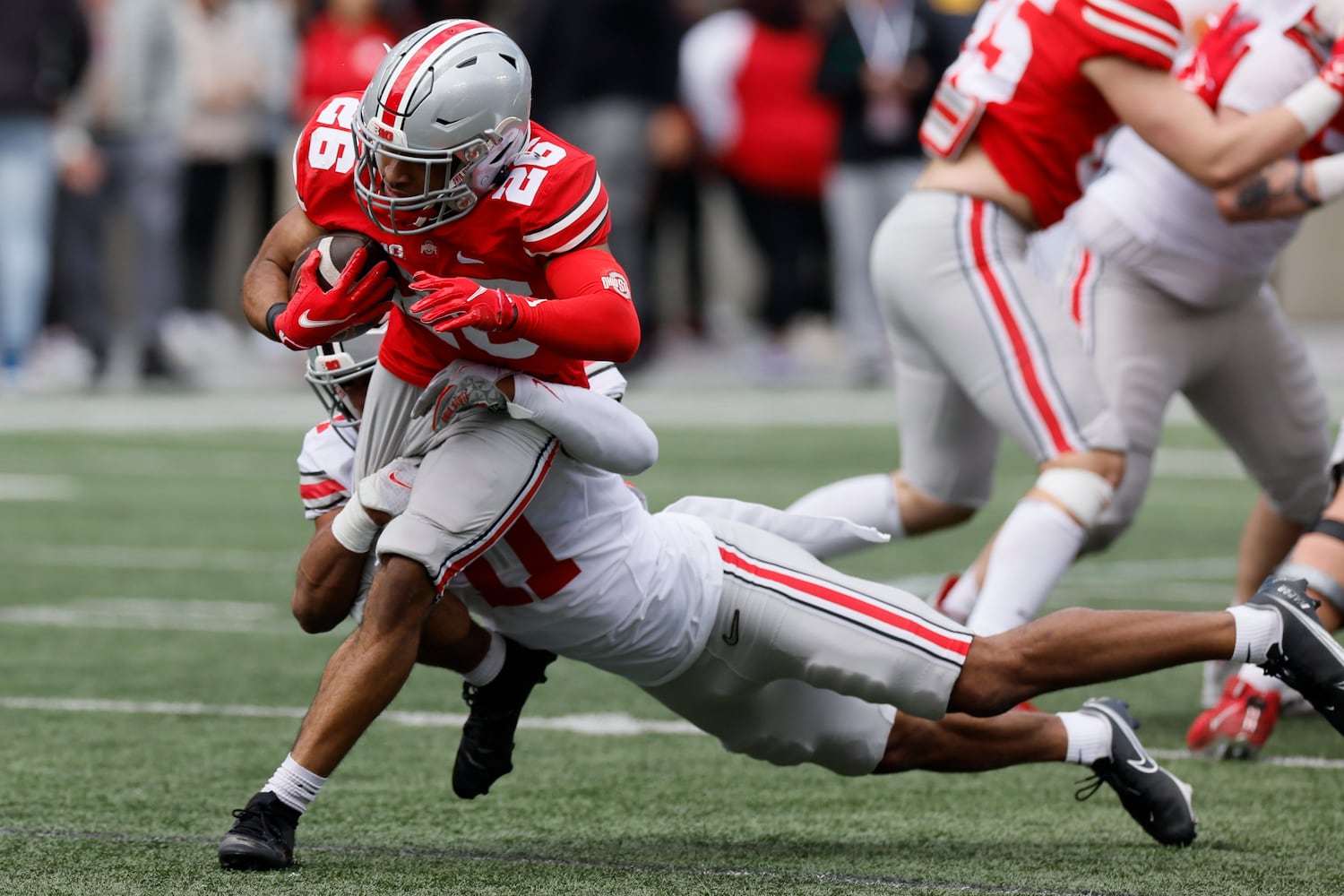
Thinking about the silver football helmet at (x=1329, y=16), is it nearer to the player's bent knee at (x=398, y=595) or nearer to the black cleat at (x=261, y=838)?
the player's bent knee at (x=398, y=595)

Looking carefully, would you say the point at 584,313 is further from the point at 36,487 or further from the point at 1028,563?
the point at 36,487

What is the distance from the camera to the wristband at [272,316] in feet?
12.9

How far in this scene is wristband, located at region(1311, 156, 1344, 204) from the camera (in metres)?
4.96

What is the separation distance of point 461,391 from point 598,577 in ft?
1.24

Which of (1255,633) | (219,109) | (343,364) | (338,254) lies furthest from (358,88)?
(1255,633)

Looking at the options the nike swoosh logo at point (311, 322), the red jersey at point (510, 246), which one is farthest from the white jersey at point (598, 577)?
the nike swoosh logo at point (311, 322)

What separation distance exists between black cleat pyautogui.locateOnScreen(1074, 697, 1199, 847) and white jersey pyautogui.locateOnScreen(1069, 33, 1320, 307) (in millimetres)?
1451

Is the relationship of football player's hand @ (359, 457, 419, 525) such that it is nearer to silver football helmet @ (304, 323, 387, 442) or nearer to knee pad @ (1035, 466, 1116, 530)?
silver football helmet @ (304, 323, 387, 442)

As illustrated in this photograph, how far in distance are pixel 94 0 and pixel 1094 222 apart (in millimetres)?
10576

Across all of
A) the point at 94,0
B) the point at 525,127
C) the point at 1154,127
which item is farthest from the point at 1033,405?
the point at 94,0

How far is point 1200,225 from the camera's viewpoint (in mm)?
5211

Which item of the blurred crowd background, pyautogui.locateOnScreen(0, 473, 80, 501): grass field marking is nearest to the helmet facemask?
pyautogui.locateOnScreen(0, 473, 80, 501): grass field marking

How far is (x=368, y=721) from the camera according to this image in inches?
147

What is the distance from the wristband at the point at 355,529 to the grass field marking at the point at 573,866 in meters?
0.51
